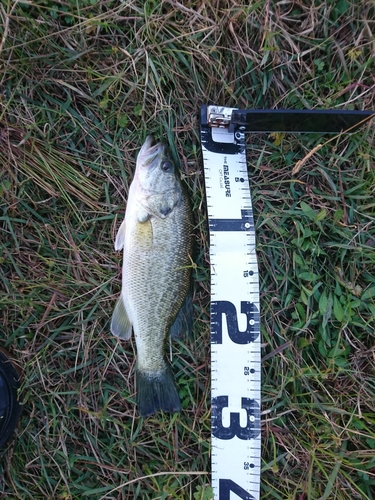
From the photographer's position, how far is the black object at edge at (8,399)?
2371 mm

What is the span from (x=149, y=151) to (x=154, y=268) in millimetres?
682

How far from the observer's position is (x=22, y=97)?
8.05 ft

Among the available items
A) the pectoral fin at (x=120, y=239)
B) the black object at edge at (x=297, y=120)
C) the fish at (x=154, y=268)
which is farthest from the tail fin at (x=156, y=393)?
the black object at edge at (x=297, y=120)

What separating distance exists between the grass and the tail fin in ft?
0.31

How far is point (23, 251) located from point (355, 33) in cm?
251

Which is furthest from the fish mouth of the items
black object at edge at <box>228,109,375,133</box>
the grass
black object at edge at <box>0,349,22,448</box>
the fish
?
black object at edge at <box>0,349,22,448</box>

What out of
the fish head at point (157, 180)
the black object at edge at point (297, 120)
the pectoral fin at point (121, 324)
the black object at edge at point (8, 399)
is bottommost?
the black object at edge at point (8, 399)

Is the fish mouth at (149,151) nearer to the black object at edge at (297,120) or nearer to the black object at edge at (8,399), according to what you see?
the black object at edge at (297,120)

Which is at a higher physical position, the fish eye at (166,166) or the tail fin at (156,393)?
the fish eye at (166,166)

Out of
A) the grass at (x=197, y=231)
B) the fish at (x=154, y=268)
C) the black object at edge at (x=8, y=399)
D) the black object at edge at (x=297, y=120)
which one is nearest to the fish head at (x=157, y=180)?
the fish at (x=154, y=268)

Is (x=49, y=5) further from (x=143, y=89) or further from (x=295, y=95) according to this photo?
(x=295, y=95)

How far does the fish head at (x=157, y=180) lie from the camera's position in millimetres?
2299

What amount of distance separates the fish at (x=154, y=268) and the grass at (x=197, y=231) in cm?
13

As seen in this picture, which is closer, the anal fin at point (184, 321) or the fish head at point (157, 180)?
the fish head at point (157, 180)
